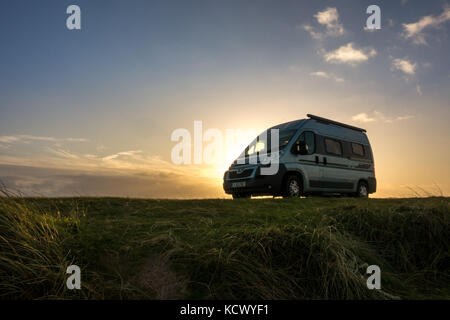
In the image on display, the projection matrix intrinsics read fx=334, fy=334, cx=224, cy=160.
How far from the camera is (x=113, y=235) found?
4094 millimetres

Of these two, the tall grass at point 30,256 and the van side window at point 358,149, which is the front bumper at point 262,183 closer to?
the van side window at point 358,149

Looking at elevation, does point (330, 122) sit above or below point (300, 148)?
above

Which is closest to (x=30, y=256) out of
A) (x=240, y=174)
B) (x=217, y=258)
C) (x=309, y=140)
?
(x=217, y=258)

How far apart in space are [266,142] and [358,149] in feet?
15.9

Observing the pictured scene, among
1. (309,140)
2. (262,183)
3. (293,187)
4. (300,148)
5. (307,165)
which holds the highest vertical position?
(309,140)

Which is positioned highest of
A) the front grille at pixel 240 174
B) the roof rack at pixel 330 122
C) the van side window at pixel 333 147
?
the roof rack at pixel 330 122

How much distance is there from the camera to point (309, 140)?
10.6 meters

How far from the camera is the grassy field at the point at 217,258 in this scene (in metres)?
3.19

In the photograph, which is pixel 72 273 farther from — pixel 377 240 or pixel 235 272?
pixel 377 240

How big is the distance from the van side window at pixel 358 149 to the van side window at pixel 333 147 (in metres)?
1.13

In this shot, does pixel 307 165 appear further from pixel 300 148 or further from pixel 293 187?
pixel 293 187

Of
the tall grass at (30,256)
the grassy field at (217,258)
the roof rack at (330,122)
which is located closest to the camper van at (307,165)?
the roof rack at (330,122)

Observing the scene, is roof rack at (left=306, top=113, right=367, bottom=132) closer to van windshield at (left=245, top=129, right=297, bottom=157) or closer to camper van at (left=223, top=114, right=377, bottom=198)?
camper van at (left=223, top=114, right=377, bottom=198)

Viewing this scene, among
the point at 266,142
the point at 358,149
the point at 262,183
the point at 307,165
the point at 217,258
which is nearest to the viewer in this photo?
the point at 217,258
